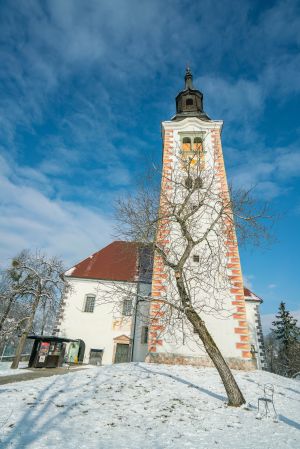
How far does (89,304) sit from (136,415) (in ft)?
53.8

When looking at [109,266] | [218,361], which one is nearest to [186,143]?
[109,266]

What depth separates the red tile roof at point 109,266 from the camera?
76.4 feet

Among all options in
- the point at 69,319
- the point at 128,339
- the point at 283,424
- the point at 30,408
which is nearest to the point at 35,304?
the point at 69,319

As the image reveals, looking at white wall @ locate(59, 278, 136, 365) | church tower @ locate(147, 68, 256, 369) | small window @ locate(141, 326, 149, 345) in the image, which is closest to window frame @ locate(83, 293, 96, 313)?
white wall @ locate(59, 278, 136, 365)

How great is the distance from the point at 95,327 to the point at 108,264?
5.81 metres

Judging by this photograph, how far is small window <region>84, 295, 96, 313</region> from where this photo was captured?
21909 millimetres

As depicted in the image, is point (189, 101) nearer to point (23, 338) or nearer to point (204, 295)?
point (204, 295)

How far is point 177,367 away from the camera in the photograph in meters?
12.6

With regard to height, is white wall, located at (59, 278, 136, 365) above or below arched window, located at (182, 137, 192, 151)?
below

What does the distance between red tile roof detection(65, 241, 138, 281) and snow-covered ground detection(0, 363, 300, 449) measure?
13.2 m

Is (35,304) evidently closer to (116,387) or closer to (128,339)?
(128,339)

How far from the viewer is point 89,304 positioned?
22219 millimetres

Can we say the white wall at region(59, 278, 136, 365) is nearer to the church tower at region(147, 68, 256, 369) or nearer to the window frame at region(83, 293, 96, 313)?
the window frame at region(83, 293, 96, 313)

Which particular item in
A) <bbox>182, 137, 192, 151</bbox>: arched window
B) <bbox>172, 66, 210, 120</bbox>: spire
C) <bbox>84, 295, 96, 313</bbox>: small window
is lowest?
<bbox>84, 295, 96, 313</bbox>: small window
